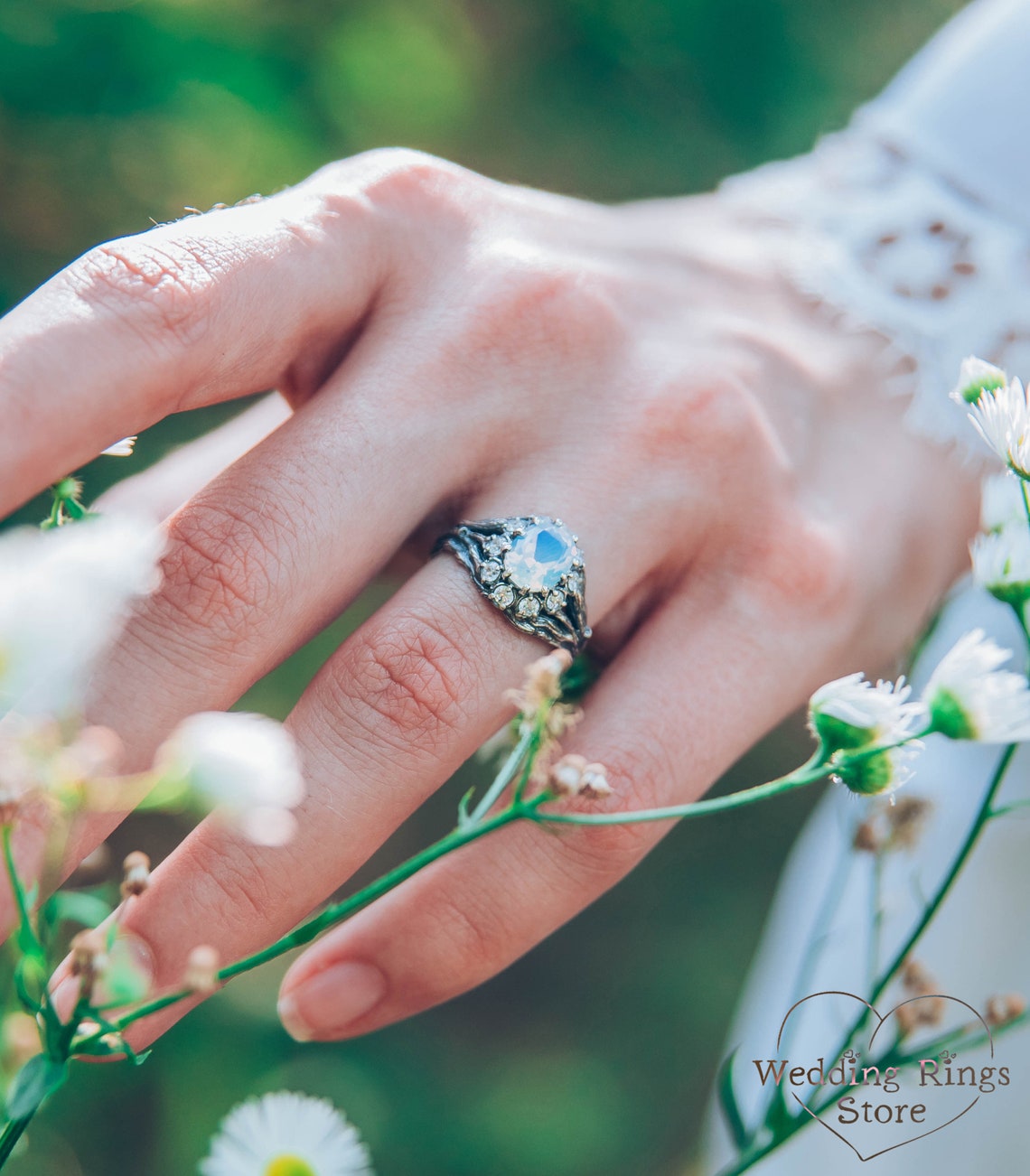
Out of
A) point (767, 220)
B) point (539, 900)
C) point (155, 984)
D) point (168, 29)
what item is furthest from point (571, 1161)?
point (168, 29)

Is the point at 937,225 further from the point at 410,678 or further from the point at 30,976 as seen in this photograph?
the point at 30,976

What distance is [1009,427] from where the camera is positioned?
1.27 feet

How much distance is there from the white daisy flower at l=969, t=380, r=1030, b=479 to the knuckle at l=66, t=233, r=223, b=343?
37 cm

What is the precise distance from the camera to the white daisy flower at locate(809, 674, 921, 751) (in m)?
0.34

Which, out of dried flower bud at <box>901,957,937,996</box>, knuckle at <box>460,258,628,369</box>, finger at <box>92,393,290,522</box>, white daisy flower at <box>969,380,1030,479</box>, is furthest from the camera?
finger at <box>92,393,290,522</box>

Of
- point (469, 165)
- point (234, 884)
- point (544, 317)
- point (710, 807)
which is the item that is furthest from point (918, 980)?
point (469, 165)

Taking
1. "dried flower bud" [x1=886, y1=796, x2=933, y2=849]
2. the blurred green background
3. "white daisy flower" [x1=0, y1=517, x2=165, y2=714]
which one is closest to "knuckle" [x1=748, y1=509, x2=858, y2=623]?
"dried flower bud" [x1=886, y1=796, x2=933, y2=849]

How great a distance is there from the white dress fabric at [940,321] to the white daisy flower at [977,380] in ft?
1.27

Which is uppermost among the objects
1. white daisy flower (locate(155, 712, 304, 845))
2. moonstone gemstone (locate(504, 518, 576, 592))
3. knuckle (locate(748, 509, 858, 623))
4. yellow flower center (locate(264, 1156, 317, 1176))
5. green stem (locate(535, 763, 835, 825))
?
white daisy flower (locate(155, 712, 304, 845))

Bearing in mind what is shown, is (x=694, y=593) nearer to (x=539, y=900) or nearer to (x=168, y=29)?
(x=539, y=900)

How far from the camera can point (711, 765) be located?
24.5 inches

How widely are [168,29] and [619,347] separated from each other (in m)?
0.70

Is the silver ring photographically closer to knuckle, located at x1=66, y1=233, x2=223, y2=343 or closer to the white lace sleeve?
knuckle, located at x1=66, y1=233, x2=223, y2=343

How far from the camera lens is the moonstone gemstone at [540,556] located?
1.78 feet
